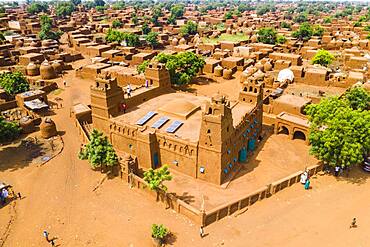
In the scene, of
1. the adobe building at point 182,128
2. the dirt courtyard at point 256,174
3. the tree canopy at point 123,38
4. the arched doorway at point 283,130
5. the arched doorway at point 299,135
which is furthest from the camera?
the tree canopy at point 123,38

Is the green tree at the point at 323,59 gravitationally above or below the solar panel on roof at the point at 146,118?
below

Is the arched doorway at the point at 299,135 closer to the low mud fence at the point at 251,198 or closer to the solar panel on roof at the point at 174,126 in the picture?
the low mud fence at the point at 251,198

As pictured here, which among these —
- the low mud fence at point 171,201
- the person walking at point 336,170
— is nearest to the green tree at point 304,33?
the person walking at point 336,170

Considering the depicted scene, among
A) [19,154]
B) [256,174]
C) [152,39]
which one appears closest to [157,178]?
[256,174]

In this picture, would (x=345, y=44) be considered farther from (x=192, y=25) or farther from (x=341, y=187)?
(x=341, y=187)

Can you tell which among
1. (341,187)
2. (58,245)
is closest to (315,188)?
(341,187)

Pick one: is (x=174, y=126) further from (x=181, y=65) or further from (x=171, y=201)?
(x=181, y=65)
